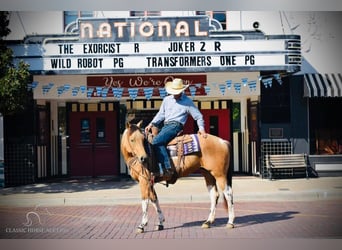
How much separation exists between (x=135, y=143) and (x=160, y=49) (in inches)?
85.9

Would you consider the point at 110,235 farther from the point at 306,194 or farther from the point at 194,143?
the point at 306,194

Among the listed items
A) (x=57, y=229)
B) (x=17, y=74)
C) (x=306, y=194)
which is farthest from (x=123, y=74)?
(x=306, y=194)

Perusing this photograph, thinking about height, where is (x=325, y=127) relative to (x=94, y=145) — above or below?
above

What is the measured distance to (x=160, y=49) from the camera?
1006 centimetres

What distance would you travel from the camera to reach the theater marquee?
9773 millimetres

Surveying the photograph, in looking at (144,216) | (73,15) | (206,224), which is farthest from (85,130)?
(206,224)

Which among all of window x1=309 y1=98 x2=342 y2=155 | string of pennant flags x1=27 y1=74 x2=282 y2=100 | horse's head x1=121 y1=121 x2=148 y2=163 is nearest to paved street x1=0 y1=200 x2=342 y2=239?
horse's head x1=121 y1=121 x2=148 y2=163

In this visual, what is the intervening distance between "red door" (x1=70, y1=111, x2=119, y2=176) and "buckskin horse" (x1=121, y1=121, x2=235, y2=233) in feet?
6.80

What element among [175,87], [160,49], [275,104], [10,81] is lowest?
[275,104]

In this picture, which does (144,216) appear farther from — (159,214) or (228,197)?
(228,197)

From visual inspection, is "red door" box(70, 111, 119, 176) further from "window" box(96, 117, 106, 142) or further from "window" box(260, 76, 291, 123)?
"window" box(260, 76, 291, 123)

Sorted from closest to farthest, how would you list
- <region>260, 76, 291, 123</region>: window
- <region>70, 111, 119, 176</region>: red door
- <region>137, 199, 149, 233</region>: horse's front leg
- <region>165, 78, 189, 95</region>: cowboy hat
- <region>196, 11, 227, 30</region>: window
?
1. <region>137, 199, 149, 233</region>: horse's front leg
2. <region>165, 78, 189, 95</region>: cowboy hat
3. <region>196, 11, 227, 30</region>: window
4. <region>260, 76, 291, 123</region>: window
5. <region>70, 111, 119, 176</region>: red door

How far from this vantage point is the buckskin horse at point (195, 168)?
863 centimetres

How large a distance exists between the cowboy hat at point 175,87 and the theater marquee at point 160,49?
77 cm
